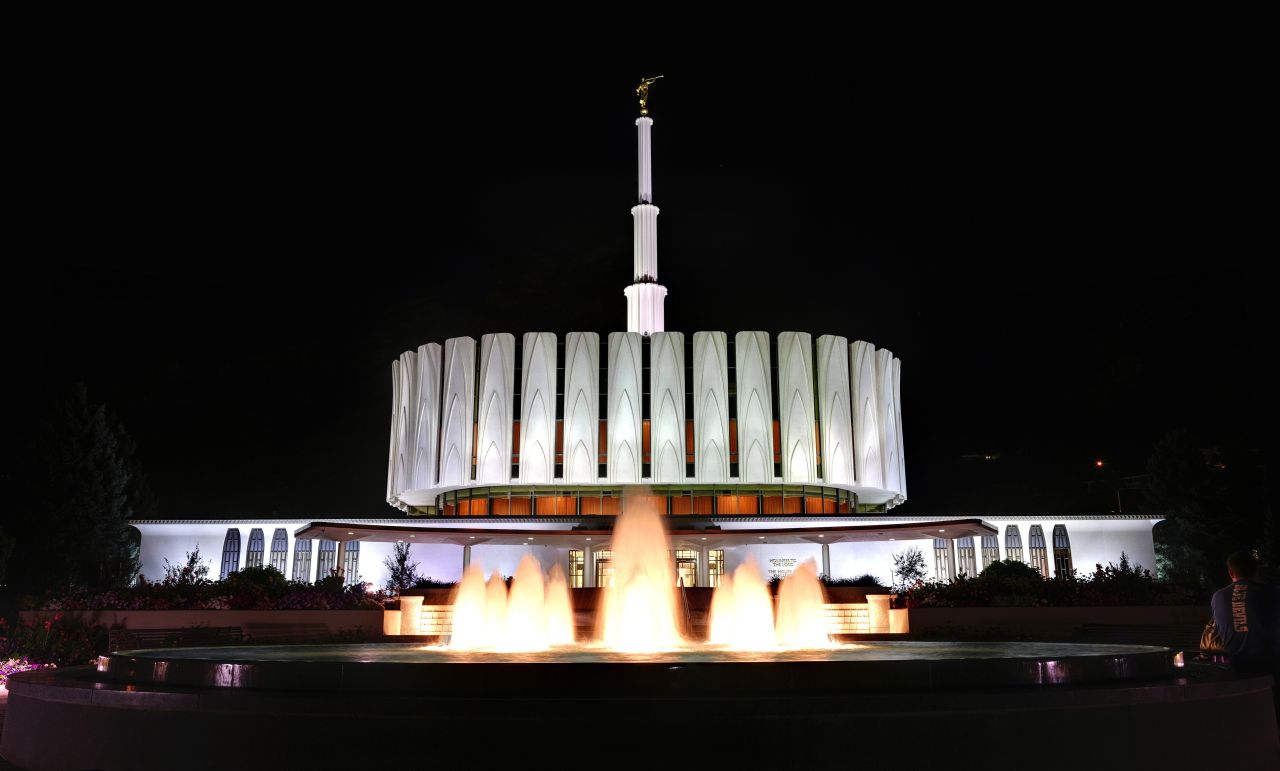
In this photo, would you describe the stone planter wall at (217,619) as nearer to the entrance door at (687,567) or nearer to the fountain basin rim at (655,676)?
the fountain basin rim at (655,676)

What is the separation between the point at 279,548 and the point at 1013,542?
1049 inches

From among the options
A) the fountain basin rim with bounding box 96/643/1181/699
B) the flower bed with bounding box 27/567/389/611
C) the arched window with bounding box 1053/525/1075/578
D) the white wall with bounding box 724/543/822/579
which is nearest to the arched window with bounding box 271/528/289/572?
the flower bed with bounding box 27/567/389/611

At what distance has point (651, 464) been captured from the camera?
36.7 m

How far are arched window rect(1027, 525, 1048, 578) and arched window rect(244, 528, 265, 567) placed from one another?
27.8 m

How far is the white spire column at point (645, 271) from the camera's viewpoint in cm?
4403

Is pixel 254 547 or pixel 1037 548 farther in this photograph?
pixel 254 547

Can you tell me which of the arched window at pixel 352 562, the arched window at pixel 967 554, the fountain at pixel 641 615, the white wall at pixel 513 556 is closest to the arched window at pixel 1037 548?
the arched window at pixel 967 554

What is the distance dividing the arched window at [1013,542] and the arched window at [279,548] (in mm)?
26124

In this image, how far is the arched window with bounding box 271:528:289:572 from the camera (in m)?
34.5

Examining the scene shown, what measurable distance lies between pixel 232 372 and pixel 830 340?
4338 cm

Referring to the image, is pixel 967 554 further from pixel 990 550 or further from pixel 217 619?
pixel 217 619

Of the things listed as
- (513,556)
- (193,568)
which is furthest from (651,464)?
(193,568)

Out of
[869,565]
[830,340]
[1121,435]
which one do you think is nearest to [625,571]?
[869,565]

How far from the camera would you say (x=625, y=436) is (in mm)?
36656
